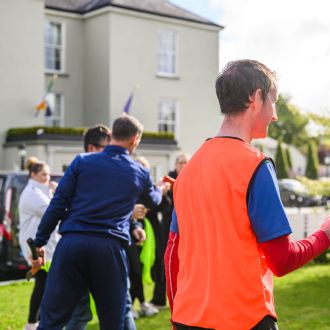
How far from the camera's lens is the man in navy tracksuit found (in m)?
4.95

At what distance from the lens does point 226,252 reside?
107 inches

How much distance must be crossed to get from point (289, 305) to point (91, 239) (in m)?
4.65

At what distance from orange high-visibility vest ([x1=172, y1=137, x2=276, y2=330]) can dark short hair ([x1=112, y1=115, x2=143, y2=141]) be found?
8.51 feet

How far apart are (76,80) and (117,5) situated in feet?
14.8

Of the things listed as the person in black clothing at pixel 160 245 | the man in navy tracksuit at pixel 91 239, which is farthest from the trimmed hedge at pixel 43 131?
the man in navy tracksuit at pixel 91 239

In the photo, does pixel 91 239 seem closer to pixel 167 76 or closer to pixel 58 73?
pixel 58 73

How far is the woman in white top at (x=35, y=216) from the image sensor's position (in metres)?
6.85

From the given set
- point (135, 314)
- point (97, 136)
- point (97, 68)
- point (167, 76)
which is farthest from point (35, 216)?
point (167, 76)

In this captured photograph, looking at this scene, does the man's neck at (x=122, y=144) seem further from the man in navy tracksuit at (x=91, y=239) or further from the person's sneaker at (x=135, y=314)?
the person's sneaker at (x=135, y=314)

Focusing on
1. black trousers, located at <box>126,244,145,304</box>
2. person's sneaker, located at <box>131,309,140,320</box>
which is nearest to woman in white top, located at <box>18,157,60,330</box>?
black trousers, located at <box>126,244,145,304</box>

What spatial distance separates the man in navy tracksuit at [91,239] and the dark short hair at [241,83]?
7.90ft

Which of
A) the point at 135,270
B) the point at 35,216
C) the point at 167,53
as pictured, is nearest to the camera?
the point at 35,216

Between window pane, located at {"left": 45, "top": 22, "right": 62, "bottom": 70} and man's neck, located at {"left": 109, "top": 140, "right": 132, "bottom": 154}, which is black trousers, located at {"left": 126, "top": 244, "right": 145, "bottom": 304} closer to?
man's neck, located at {"left": 109, "top": 140, "right": 132, "bottom": 154}

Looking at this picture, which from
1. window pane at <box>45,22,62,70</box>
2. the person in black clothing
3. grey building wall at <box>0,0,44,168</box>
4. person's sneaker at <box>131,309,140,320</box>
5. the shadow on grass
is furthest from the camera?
window pane at <box>45,22,62,70</box>
